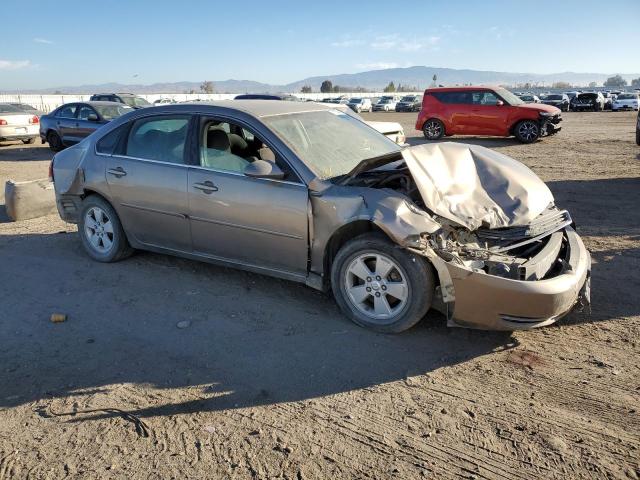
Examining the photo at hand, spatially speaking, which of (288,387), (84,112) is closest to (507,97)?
(84,112)

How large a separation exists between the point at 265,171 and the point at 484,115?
15430mm

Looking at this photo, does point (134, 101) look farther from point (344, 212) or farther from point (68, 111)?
point (344, 212)

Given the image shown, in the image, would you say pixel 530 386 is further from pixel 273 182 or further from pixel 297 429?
pixel 273 182

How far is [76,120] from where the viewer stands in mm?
15641

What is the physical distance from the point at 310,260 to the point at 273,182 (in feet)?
2.29

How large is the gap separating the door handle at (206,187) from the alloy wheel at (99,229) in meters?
1.46


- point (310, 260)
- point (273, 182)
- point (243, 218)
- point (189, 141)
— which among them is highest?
point (189, 141)

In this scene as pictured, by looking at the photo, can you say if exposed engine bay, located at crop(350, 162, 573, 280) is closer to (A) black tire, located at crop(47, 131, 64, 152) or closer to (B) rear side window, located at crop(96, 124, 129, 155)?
(B) rear side window, located at crop(96, 124, 129, 155)

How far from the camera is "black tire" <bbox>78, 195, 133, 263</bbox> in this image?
5.47 metres

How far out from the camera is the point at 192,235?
480cm

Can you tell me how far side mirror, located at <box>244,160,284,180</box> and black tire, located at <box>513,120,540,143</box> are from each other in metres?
14.9

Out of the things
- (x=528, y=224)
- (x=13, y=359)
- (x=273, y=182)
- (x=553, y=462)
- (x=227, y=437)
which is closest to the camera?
(x=553, y=462)

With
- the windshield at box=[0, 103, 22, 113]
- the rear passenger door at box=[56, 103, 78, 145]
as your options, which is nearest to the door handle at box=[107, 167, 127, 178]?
the rear passenger door at box=[56, 103, 78, 145]

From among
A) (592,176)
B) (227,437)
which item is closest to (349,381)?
(227,437)
